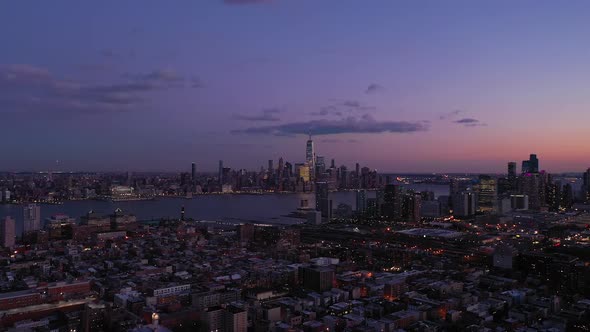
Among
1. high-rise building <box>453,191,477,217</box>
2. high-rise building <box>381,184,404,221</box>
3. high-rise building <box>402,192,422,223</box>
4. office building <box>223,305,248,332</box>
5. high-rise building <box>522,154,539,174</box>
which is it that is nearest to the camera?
office building <box>223,305,248,332</box>

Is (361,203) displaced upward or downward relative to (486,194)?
downward

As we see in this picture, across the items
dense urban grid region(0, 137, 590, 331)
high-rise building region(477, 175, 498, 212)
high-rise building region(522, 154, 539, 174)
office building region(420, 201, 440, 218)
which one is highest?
high-rise building region(522, 154, 539, 174)

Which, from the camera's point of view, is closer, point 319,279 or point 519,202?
point 319,279

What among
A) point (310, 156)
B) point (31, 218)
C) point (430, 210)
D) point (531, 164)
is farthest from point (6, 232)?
point (310, 156)

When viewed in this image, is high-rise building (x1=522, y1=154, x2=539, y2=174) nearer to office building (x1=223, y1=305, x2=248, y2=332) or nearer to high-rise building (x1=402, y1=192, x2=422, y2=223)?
high-rise building (x1=402, y1=192, x2=422, y2=223)

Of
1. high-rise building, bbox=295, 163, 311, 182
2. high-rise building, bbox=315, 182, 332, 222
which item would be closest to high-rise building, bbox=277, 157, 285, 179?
high-rise building, bbox=295, 163, 311, 182

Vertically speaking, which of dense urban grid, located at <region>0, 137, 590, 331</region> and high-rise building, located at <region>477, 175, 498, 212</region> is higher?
high-rise building, located at <region>477, 175, 498, 212</region>

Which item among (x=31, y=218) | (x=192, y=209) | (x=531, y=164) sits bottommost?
(x=192, y=209)

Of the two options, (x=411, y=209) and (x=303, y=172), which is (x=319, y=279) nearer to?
(x=411, y=209)

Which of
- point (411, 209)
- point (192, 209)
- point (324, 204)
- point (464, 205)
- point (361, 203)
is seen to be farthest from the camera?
point (192, 209)
